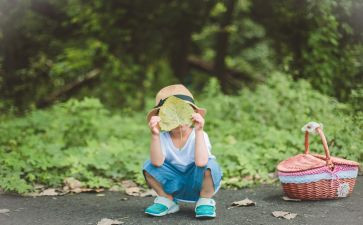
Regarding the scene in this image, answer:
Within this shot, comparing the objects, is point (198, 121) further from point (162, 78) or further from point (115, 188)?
point (162, 78)

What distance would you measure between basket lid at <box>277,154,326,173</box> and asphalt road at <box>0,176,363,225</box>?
282mm

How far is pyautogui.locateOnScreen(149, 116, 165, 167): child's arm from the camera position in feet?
12.6

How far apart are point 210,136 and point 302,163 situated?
2.34 m

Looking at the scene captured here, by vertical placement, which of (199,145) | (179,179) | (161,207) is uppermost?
(199,145)

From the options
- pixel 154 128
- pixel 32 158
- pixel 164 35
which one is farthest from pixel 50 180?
pixel 164 35

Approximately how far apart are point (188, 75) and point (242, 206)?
6567 millimetres

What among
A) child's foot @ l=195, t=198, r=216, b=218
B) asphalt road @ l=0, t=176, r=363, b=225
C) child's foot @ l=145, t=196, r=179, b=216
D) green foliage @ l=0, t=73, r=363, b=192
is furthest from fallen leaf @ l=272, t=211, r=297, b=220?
green foliage @ l=0, t=73, r=363, b=192

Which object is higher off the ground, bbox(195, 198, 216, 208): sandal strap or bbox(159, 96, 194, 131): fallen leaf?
bbox(159, 96, 194, 131): fallen leaf

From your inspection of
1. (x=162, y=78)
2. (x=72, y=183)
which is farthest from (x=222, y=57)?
(x=72, y=183)

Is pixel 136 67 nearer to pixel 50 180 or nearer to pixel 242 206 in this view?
pixel 50 180

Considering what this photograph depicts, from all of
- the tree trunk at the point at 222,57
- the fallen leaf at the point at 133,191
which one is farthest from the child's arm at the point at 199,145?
the tree trunk at the point at 222,57

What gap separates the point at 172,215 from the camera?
4.07m

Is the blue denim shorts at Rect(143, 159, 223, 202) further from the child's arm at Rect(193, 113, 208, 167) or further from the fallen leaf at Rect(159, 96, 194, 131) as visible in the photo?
the fallen leaf at Rect(159, 96, 194, 131)

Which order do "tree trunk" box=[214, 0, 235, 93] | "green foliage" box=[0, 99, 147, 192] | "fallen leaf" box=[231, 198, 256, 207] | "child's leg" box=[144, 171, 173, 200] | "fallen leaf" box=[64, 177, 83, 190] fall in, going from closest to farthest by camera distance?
"child's leg" box=[144, 171, 173, 200] → "fallen leaf" box=[231, 198, 256, 207] → "fallen leaf" box=[64, 177, 83, 190] → "green foliage" box=[0, 99, 147, 192] → "tree trunk" box=[214, 0, 235, 93]
